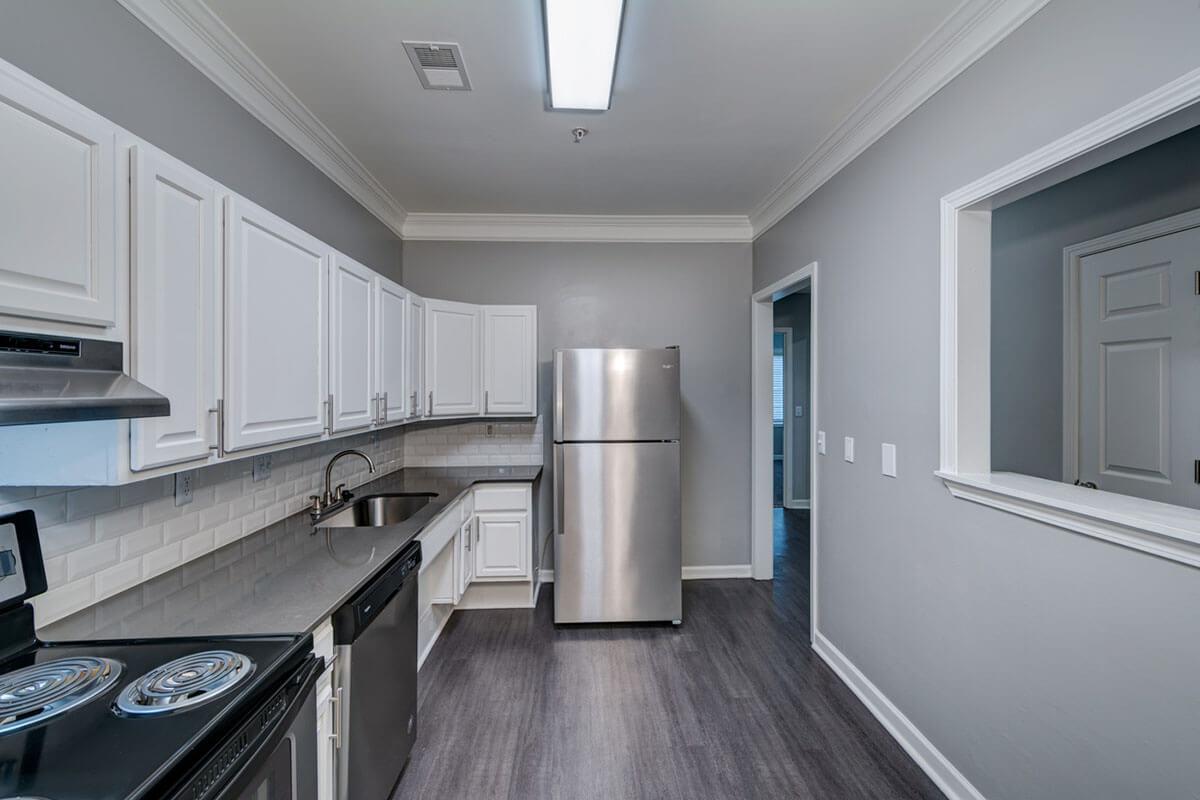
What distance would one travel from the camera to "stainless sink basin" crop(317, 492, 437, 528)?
257 centimetres

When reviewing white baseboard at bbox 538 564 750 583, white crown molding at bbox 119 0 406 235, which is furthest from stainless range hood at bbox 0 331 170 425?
white baseboard at bbox 538 564 750 583

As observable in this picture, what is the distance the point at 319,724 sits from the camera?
4.16 feet

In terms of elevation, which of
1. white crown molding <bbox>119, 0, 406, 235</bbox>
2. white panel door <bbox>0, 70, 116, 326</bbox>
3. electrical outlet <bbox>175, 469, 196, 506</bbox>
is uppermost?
white crown molding <bbox>119, 0, 406, 235</bbox>

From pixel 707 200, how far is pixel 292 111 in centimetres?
239

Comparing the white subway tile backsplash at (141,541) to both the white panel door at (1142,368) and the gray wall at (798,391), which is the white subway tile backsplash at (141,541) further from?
the gray wall at (798,391)

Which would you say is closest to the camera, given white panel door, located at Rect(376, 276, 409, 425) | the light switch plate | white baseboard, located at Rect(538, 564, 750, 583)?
the light switch plate

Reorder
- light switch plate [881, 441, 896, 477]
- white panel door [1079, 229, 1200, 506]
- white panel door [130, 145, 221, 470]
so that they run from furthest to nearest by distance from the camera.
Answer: light switch plate [881, 441, 896, 477]
white panel door [1079, 229, 1200, 506]
white panel door [130, 145, 221, 470]

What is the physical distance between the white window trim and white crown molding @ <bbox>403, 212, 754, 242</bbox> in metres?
2.03

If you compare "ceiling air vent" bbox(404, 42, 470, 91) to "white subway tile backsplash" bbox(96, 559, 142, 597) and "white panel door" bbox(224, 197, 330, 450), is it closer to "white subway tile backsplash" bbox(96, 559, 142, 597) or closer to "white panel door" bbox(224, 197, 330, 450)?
"white panel door" bbox(224, 197, 330, 450)

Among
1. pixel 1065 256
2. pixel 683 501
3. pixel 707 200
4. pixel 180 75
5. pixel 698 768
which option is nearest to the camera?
pixel 180 75

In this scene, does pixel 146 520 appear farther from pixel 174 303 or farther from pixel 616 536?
pixel 616 536

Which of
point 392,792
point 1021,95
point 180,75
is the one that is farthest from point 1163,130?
point 392,792

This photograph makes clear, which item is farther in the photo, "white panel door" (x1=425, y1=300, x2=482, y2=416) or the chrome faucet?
"white panel door" (x1=425, y1=300, x2=482, y2=416)

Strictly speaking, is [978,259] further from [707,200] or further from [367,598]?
[367,598]
